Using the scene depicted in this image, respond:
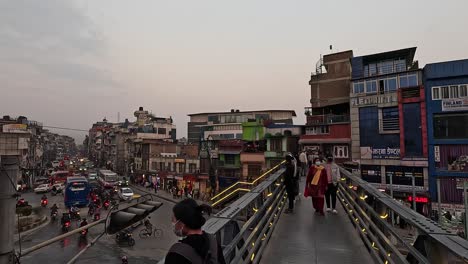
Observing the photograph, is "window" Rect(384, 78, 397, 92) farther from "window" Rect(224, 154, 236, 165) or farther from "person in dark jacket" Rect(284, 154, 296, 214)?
"person in dark jacket" Rect(284, 154, 296, 214)

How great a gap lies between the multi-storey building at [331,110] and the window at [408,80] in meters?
6.66

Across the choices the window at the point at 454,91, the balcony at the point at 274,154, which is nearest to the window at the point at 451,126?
the window at the point at 454,91

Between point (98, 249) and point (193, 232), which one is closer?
point (193, 232)

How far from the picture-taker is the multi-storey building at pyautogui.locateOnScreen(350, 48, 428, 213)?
26.7m

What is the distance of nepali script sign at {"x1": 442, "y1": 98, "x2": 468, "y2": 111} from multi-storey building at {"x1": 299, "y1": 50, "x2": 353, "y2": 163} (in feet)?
30.1

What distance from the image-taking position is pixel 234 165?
41.9 meters

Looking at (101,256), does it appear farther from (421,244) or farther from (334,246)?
(421,244)

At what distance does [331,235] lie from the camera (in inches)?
269

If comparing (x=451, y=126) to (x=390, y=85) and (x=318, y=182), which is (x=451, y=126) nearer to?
(x=390, y=85)

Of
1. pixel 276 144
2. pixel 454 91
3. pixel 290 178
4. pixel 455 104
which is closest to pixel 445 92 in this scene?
pixel 454 91

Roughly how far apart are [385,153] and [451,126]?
6065 millimetres

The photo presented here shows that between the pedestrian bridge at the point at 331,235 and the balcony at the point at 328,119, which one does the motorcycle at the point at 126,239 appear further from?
the balcony at the point at 328,119

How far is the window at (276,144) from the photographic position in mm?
37875

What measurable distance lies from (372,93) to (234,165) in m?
21.2
